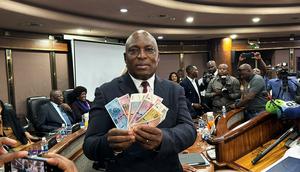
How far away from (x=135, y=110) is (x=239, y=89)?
366 cm

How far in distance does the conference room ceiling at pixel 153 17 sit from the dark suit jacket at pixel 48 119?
1.48 m

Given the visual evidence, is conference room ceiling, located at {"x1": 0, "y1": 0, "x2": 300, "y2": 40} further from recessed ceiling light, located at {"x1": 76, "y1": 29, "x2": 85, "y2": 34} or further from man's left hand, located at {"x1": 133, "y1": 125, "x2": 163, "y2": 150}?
man's left hand, located at {"x1": 133, "y1": 125, "x2": 163, "y2": 150}

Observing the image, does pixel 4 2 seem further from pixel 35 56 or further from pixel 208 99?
pixel 208 99

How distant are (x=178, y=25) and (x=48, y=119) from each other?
13.7ft

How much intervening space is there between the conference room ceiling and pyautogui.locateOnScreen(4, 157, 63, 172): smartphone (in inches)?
152

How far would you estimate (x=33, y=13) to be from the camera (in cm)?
454

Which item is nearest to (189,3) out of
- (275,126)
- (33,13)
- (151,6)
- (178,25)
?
(151,6)

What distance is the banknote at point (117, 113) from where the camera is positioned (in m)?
1.03

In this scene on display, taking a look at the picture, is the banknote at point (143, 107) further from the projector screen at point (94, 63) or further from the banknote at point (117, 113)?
the projector screen at point (94, 63)

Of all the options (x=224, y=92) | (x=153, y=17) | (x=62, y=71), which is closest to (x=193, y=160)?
(x=224, y=92)

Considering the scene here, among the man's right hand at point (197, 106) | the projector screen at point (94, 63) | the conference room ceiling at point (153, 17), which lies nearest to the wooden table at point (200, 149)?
the man's right hand at point (197, 106)

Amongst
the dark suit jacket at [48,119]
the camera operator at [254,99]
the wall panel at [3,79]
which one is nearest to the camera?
the camera operator at [254,99]

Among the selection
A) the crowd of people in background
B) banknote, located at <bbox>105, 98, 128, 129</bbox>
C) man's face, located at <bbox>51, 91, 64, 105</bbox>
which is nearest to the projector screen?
man's face, located at <bbox>51, 91, 64, 105</bbox>

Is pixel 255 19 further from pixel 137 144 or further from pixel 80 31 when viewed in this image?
pixel 137 144
